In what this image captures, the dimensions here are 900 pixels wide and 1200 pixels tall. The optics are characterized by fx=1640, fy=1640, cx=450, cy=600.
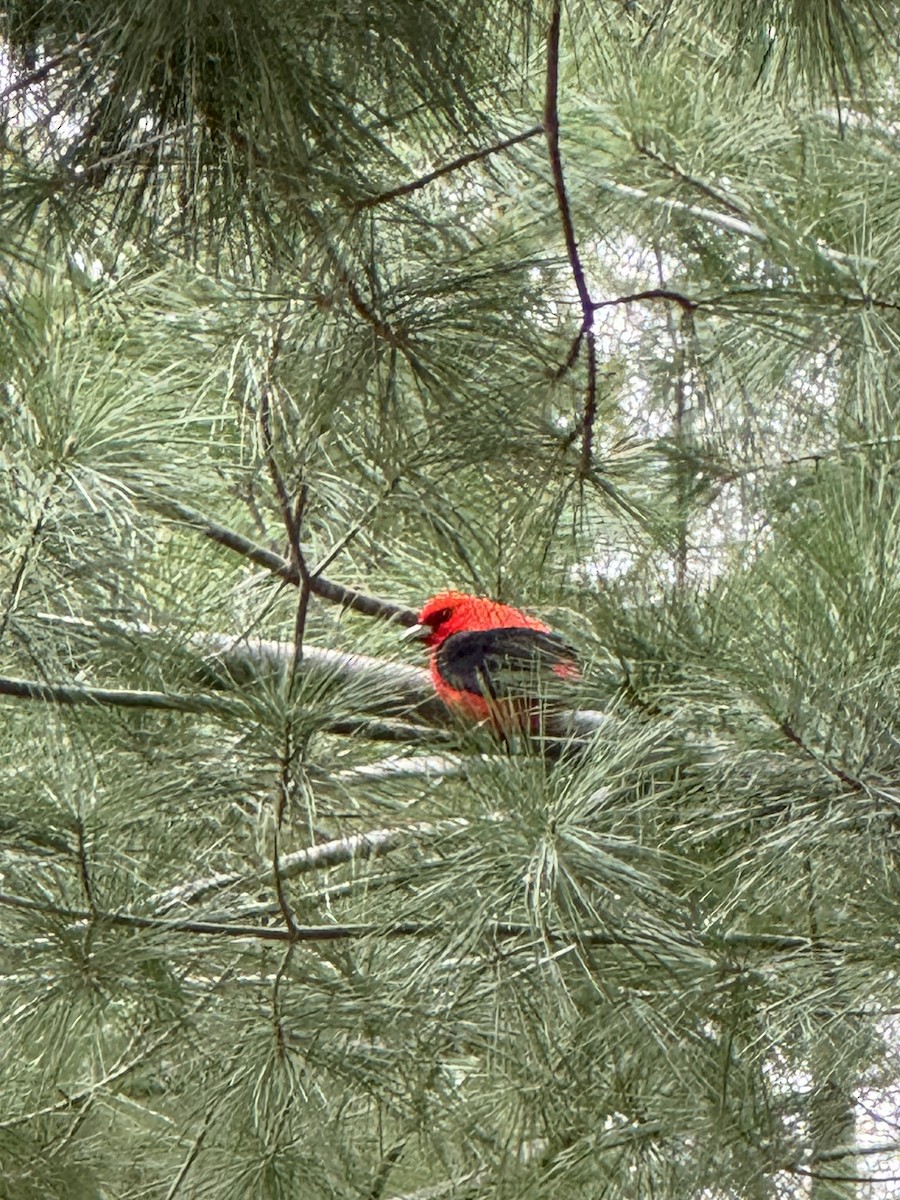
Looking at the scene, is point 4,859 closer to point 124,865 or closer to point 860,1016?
point 124,865

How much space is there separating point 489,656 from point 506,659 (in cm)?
19

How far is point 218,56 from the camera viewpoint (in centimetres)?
65

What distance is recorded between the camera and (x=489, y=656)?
4.29 ft

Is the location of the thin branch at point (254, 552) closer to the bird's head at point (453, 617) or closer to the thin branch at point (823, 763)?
the bird's head at point (453, 617)

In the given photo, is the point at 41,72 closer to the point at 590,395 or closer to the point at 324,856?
the point at 590,395

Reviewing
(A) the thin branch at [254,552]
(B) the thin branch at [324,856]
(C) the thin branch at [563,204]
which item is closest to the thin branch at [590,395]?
(C) the thin branch at [563,204]

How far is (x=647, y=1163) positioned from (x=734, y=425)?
0.63 metres

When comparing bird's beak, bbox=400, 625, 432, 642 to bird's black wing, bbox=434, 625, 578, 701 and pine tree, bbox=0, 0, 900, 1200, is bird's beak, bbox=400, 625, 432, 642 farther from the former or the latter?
bird's black wing, bbox=434, 625, 578, 701

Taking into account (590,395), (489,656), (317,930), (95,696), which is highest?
(590,395)

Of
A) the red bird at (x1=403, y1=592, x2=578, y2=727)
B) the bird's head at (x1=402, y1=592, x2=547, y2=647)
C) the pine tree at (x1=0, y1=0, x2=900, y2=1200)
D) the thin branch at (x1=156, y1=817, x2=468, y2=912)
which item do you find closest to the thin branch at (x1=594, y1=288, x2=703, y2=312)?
the pine tree at (x1=0, y1=0, x2=900, y2=1200)

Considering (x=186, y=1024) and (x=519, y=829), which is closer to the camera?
(x=519, y=829)

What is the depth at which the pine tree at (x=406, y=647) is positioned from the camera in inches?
28.5

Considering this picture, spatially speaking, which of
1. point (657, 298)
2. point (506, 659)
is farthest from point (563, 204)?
point (506, 659)

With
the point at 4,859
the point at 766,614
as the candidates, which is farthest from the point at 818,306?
the point at 4,859
